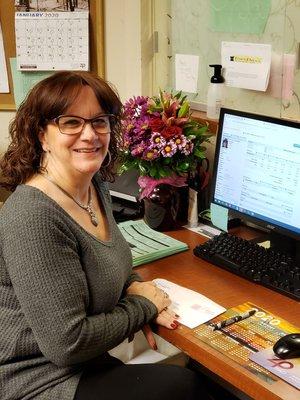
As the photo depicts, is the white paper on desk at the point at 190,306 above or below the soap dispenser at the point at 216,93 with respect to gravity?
below

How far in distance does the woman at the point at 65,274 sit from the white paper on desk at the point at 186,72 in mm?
776

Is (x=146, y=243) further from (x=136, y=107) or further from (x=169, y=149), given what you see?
(x=136, y=107)

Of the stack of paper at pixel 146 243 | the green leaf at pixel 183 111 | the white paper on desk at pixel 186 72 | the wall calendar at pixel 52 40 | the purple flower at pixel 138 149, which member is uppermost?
the wall calendar at pixel 52 40

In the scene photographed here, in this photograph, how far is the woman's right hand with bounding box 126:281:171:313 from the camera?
1.37 metres

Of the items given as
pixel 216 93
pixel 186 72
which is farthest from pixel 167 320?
pixel 186 72

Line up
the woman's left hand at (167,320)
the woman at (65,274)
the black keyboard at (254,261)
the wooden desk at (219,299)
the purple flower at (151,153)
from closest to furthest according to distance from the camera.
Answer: the wooden desk at (219,299), the woman at (65,274), the woman's left hand at (167,320), the black keyboard at (254,261), the purple flower at (151,153)

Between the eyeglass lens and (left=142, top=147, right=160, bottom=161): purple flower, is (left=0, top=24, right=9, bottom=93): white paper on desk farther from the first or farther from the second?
the eyeglass lens

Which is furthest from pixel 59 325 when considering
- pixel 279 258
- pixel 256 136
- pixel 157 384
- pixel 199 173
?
pixel 199 173

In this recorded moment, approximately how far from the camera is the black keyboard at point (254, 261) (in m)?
1.45

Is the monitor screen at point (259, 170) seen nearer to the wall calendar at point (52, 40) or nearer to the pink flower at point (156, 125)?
the pink flower at point (156, 125)

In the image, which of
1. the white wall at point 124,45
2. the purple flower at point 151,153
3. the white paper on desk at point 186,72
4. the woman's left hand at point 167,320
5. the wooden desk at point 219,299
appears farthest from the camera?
the white wall at point 124,45

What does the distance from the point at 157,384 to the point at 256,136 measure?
77 centimetres

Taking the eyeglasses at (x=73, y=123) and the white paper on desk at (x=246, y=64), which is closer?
the eyeglasses at (x=73, y=123)

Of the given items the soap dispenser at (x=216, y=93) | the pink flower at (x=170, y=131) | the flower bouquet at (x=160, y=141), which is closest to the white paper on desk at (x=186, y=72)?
the soap dispenser at (x=216, y=93)
